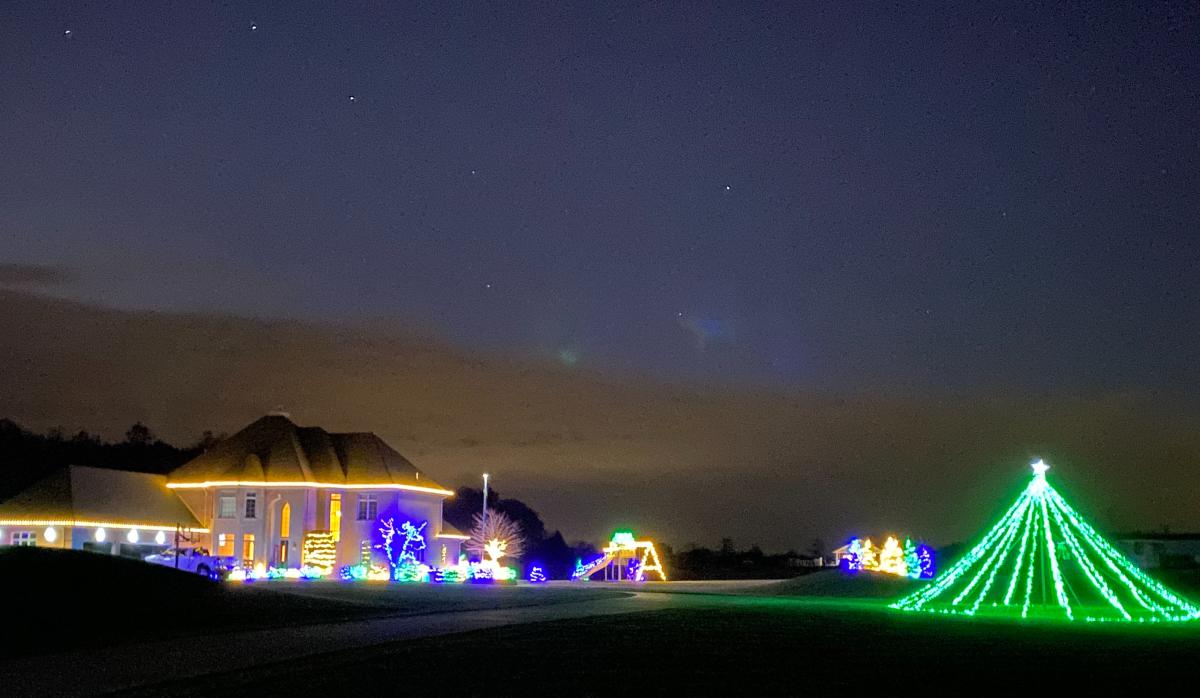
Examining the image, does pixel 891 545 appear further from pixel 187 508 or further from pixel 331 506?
pixel 187 508

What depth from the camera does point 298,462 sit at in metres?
66.1

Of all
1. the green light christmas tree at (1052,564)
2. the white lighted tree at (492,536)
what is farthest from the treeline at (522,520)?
the green light christmas tree at (1052,564)

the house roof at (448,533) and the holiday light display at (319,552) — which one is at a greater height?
the house roof at (448,533)

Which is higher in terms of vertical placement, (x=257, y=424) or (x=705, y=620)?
(x=257, y=424)

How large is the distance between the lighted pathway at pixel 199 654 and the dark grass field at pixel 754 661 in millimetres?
706

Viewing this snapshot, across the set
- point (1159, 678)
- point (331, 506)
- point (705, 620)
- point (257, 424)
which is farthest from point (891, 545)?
point (1159, 678)

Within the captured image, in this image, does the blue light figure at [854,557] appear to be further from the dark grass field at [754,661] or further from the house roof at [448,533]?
the dark grass field at [754,661]

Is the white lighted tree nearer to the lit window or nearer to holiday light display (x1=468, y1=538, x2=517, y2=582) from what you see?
holiday light display (x1=468, y1=538, x2=517, y2=582)

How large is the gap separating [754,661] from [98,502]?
46.7 m

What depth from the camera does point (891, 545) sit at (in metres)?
66.8

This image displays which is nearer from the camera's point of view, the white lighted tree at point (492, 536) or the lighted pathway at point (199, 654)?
the lighted pathway at point (199, 654)

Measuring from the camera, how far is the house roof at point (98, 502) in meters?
56.2

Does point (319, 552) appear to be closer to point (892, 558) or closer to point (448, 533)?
point (448, 533)

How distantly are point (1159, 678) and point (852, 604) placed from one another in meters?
28.4
